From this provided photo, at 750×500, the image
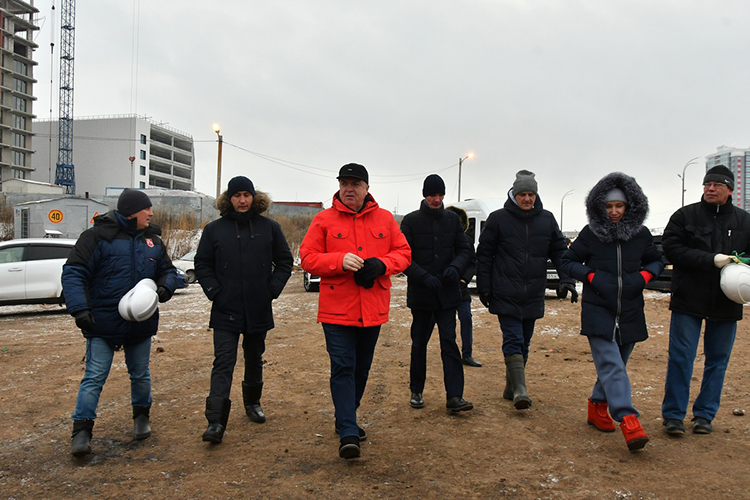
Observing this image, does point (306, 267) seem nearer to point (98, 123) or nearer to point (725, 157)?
point (725, 157)

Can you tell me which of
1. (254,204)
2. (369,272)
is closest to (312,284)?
(254,204)

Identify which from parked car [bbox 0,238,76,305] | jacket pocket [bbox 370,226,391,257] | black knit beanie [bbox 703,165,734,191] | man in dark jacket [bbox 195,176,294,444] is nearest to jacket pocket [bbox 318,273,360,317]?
jacket pocket [bbox 370,226,391,257]

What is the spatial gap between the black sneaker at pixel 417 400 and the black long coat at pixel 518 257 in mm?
991

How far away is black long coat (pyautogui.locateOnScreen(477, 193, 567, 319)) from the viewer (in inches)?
188

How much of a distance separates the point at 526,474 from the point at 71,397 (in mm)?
4244

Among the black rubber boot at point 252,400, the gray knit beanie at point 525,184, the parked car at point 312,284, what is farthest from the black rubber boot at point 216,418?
the parked car at point 312,284

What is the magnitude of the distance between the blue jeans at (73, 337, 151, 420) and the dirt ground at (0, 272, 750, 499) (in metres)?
0.30

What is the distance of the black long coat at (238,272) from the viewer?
4.35 meters

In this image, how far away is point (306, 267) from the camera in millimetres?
4008

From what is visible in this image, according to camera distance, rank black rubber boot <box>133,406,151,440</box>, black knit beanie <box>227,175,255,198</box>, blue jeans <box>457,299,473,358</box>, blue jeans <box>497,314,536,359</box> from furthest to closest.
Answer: blue jeans <box>457,299,473,358</box>
blue jeans <box>497,314,536,359</box>
black knit beanie <box>227,175,255,198</box>
black rubber boot <box>133,406,151,440</box>

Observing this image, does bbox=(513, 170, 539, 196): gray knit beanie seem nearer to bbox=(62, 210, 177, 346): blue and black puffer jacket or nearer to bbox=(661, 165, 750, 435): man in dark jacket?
bbox=(661, 165, 750, 435): man in dark jacket

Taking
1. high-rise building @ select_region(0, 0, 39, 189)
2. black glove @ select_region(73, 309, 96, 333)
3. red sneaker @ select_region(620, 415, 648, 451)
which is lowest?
red sneaker @ select_region(620, 415, 648, 451)

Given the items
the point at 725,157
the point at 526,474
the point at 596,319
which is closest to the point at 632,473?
the point at 526,474

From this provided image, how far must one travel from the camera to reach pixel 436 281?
4645mm
